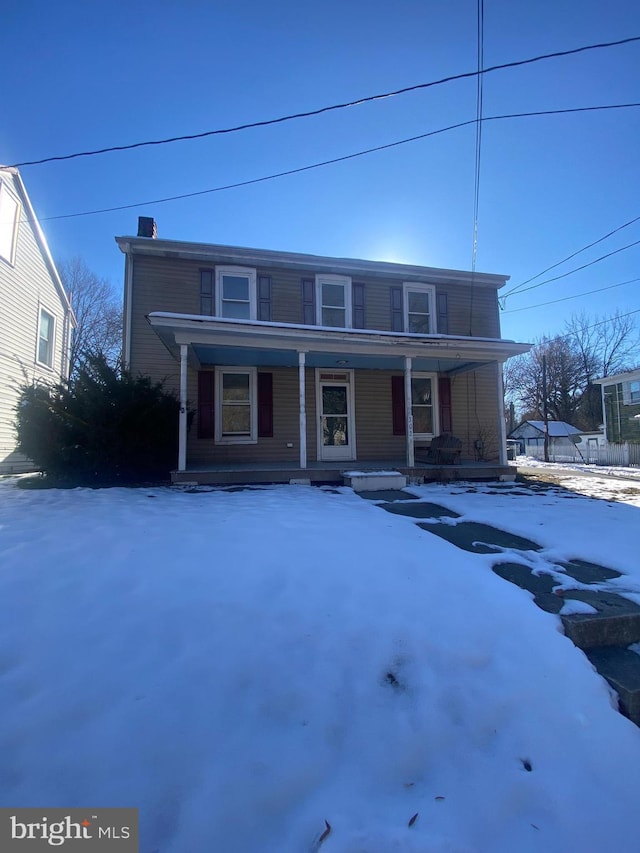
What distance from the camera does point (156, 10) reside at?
207 inches

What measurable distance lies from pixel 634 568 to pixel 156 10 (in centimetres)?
842

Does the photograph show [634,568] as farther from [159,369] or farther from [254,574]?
[159,369]

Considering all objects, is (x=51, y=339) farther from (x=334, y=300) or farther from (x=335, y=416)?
(x=335, y=416)

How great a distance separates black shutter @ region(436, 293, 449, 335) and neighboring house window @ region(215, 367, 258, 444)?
205 inches

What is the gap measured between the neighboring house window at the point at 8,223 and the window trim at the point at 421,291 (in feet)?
34.3

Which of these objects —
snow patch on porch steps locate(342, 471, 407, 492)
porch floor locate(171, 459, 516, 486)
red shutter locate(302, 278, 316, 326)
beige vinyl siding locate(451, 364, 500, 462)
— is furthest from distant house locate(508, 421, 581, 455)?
snow patch on porch steps locate(342, 471, 407, 492)

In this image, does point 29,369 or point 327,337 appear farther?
point 29,369

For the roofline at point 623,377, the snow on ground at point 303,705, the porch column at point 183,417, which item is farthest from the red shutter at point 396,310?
the roofline at point 623,377

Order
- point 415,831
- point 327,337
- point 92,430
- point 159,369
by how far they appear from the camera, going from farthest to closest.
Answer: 1. point 159,369
2. point 327,337
3. point 92,430
4. point 415,831

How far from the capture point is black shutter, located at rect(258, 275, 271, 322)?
9.91 meters

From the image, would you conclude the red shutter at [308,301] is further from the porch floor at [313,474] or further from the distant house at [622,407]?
the distant house at [622,407]

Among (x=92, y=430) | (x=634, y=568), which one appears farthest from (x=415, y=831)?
(x=92, y=430)

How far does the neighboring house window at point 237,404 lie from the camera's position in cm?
969

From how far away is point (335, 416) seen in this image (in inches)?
404
